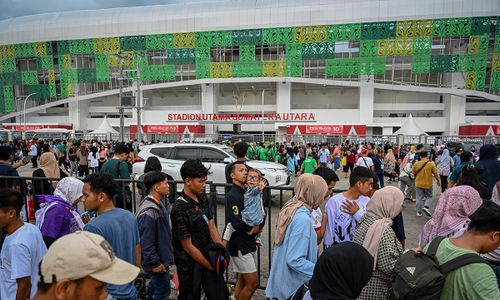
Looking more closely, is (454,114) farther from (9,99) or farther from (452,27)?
(9,99)

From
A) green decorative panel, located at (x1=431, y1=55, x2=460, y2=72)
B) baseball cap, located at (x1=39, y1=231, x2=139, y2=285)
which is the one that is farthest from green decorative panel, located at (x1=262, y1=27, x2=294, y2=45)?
baseball cap, located at (x1=39, y1=231, x2=139, y2=285)

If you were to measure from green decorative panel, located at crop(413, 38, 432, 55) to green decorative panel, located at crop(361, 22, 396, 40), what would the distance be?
2604mm

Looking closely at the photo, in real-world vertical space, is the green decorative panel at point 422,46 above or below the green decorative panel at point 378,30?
below

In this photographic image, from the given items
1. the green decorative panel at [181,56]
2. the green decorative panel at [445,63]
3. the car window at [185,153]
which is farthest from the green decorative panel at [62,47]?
the green decorative panel at [445,63]

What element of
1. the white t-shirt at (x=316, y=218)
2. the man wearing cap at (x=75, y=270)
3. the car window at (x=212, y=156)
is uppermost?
the man wearing cap at (x=75, y=270)

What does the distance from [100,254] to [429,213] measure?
26.4ft

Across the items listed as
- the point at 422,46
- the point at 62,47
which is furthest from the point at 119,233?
the point at 62,47

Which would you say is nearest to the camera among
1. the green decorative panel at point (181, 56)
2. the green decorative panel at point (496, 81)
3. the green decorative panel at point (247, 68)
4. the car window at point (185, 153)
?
the car window at point (185, 153)

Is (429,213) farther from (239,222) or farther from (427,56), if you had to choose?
(427,56)

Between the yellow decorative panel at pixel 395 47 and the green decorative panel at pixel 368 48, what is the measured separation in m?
0.44

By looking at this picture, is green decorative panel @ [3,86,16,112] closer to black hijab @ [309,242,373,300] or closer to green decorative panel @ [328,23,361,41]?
green decorative panel @ [328,23,361,41]

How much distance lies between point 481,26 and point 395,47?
8.53m

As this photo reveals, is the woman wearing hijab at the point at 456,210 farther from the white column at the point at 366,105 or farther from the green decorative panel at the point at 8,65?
the green decorative panel at the point at 8,65

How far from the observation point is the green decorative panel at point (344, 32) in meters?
35.6
